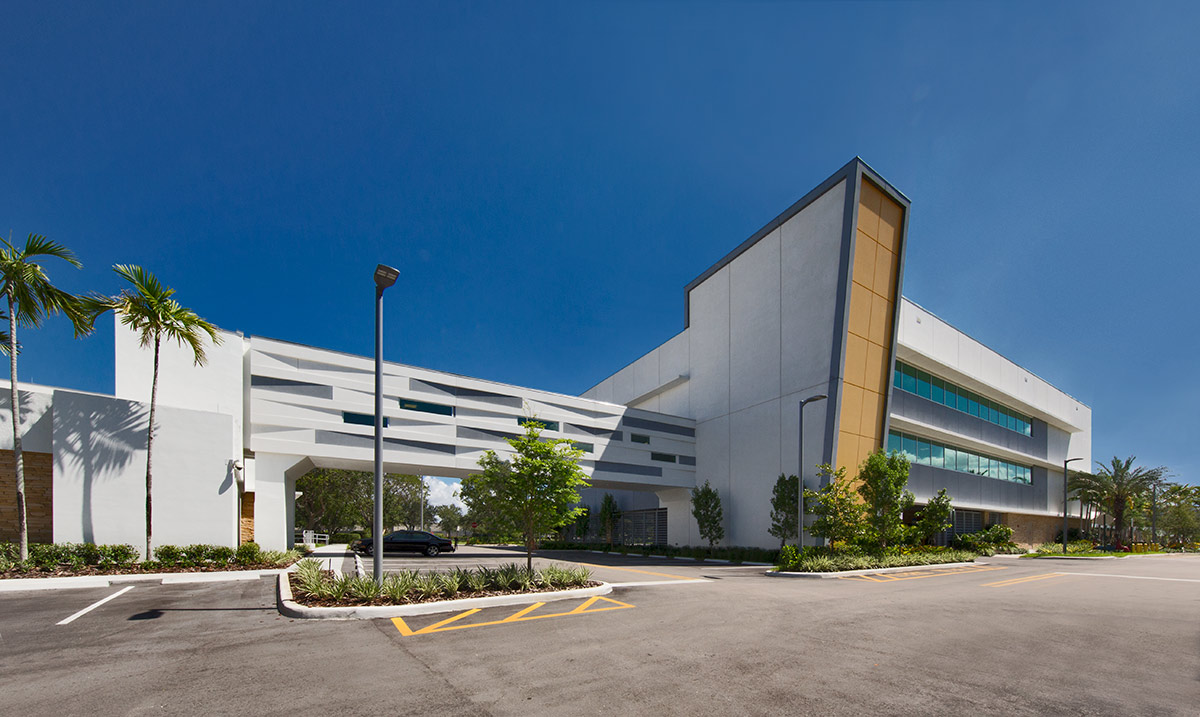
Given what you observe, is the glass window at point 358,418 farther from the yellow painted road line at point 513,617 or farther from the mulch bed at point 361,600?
the yellow painted road line at point 513,617

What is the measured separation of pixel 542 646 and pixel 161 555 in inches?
585

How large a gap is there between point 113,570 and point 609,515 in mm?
34118

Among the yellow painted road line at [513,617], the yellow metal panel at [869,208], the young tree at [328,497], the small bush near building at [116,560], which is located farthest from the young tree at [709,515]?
the young tree at [328,497]

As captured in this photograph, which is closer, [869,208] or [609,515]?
[869,208]

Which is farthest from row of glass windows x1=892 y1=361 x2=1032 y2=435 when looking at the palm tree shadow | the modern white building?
the palm tree shadow

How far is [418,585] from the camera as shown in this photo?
11641mm

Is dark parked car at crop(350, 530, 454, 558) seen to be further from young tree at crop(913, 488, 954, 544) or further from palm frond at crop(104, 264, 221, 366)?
young tree at crop(913, 488, 954, 544)

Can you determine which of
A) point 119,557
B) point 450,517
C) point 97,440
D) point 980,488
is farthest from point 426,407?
point 450,517

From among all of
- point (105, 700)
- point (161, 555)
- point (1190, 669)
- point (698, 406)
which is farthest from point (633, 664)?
point (698, 406)

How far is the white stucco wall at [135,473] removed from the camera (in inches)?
641

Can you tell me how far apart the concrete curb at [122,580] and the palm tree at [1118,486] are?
6303 cm

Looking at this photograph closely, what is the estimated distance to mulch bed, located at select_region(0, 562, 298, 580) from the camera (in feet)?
46.1

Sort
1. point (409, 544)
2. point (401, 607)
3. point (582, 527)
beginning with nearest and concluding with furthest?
1. point (401, 607)
2. point (409, 544)
3. point (582, 527)

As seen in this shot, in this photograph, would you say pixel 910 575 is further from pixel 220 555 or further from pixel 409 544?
pixel 220 555
